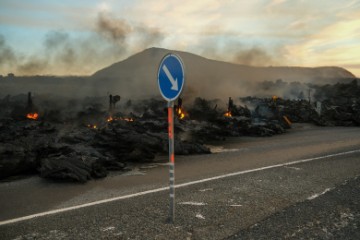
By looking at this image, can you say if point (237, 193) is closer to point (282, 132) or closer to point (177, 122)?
point (177, 122)

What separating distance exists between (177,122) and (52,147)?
32.2 feet

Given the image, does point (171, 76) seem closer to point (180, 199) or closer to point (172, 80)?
point (172, 80)

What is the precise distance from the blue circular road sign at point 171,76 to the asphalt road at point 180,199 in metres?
2.14

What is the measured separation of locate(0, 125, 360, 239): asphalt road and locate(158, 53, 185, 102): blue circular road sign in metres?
2.14

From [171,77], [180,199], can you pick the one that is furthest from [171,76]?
[180,199]

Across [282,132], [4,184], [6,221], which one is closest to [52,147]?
[4,184]

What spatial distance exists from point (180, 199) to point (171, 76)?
9.74ft

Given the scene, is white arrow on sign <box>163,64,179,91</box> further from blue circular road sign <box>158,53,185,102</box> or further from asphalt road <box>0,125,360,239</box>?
asphalt road <box>0,125,360,239</box>

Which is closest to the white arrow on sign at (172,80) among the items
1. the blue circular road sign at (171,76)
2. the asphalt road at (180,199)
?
the blue circular road sign at (171,76)

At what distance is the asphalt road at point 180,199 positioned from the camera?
552 centimetres

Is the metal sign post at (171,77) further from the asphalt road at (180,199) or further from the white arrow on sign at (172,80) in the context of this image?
the asphalt road at (180,199)

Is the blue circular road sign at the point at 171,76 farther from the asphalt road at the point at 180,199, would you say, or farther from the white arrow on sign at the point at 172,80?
the asphalt road at the point at 180,199

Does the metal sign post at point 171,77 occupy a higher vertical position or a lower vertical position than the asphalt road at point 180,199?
higher

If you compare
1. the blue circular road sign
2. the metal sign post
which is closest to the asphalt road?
the metal sign post
